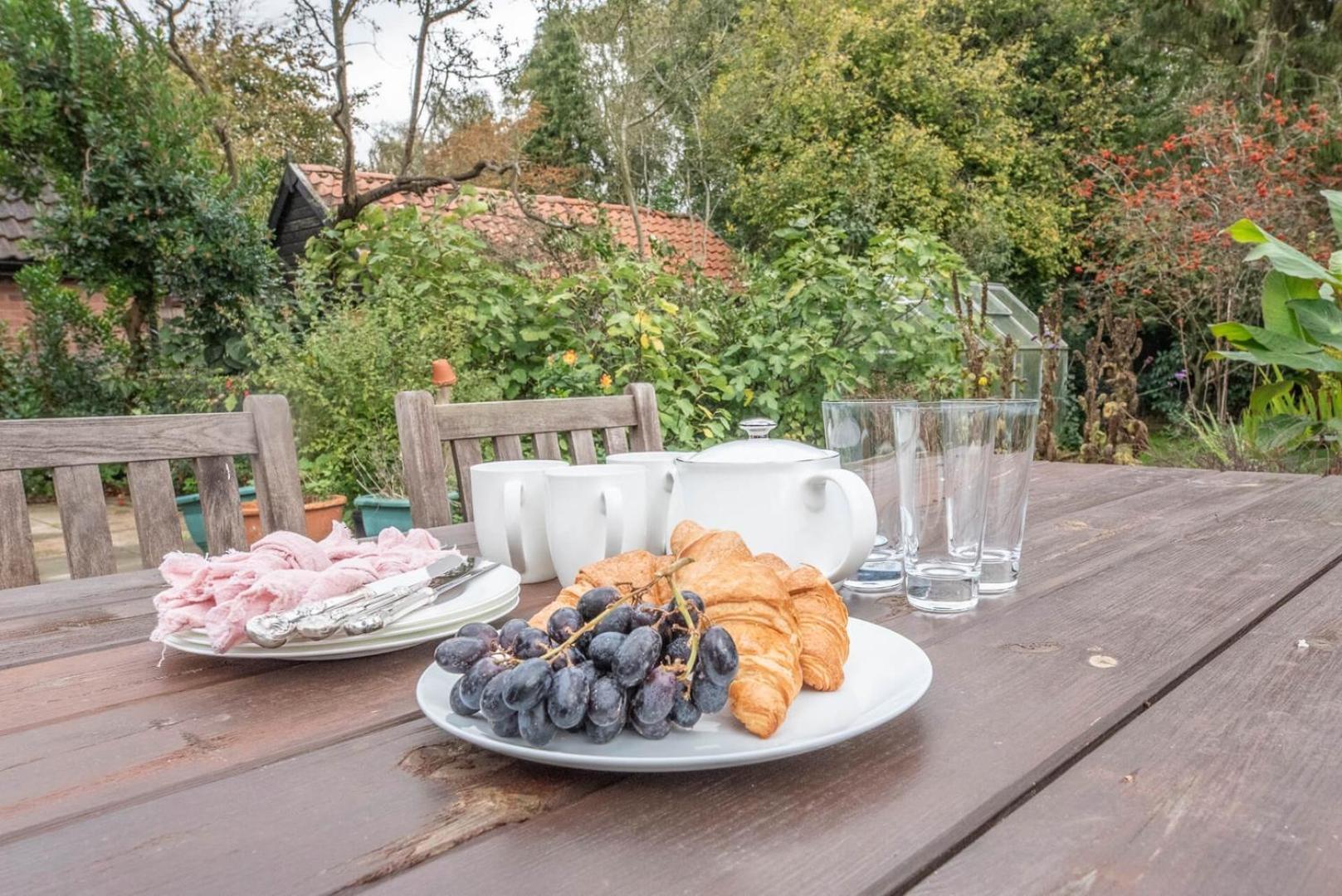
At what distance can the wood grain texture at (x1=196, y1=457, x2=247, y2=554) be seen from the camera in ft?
4.29

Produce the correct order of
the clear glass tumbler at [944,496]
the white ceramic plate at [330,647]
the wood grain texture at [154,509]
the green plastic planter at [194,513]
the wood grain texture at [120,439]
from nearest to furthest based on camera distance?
the white ceramic plate at [330,647] < the clear glass tumbler at [944,496] < the wood grain texture at [120,439] < the wood grain texture at [154,509] < the green plastic planter at [194,513]

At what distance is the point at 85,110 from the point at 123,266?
82 cm

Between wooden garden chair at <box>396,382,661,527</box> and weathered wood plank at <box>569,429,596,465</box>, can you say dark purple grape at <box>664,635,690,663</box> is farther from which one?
weathered wood plank at <box>569,429,596,465</box>

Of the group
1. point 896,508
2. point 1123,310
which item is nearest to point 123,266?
point 896,508

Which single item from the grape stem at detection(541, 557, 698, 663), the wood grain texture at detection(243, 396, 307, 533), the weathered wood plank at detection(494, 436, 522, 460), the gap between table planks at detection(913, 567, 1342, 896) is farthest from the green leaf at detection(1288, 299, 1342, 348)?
the grape stem at detection(541, 557, 698, 663)

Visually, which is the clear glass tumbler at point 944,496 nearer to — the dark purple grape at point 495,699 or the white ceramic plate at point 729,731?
the white ceramic plate at point 729,731

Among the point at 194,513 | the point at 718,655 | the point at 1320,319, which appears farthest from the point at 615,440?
the point at 194,513

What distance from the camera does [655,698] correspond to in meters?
0.49

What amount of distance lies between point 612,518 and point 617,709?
1.28 feet

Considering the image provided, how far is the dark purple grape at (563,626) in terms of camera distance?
522mm

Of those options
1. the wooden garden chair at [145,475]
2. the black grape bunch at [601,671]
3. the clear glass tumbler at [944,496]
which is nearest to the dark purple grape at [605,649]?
the black grape bunch at [601,671]

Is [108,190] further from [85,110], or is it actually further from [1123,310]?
[1123,310]

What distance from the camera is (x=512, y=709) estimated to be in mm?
486

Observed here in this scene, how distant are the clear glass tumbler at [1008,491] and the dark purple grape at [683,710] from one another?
444mm
